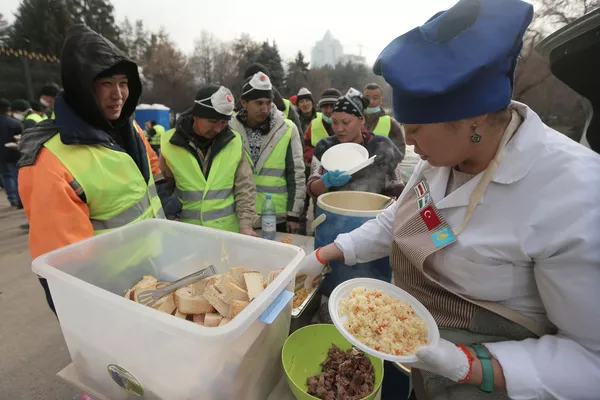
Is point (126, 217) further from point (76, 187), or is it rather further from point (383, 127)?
point (383, 127)

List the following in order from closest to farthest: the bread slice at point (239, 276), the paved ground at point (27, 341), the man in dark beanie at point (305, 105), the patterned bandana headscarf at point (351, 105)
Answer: the bread slice at point (239, 276), the paved ground at point (27, 341), the patterned bandana headscarf at point (351, 105), the man in dark beanie at point (305, 105)

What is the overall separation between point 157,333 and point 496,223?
1019mm

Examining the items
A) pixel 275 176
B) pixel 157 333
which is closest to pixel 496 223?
pixel 157 333

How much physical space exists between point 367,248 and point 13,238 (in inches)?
246

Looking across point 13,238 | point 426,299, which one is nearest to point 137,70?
point 426,299

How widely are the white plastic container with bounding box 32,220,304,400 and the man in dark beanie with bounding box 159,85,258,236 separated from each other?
0.89m

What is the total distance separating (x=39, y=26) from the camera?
56.5 ft

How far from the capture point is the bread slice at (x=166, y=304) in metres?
1.01

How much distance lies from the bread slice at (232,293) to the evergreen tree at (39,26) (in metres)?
22.5

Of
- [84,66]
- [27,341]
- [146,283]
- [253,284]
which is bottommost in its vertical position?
[27,341]

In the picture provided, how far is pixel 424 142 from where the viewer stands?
0.99m

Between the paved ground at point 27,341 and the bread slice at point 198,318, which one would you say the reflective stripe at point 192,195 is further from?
the paved ground at point 27,341

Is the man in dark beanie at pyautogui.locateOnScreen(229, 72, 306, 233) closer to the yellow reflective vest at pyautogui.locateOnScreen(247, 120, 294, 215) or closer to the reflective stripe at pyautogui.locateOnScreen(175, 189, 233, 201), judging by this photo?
the yellow reflective vest at pyautogui.locateOnScreen(247, 120, 294, 215)

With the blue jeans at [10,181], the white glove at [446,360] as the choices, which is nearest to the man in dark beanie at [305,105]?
the white glove at [446,360]
